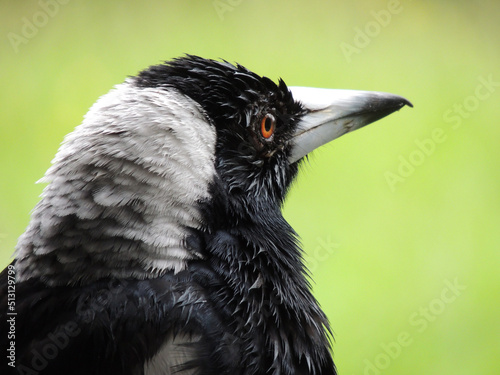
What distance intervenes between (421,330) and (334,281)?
64 cm

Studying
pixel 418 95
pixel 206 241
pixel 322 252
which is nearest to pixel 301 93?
pixel 206 241

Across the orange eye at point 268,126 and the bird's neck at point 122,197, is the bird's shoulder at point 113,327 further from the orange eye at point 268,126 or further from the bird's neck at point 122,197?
the orange eye at point 268,126

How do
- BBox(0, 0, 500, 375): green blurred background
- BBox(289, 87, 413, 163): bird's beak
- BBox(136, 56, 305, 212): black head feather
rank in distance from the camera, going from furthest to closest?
1. BBox(0, 0, 500, 375): green blurred background
2. BBox(289, 87, 413, 163): bird's beak
3. BBox(136, 56, 305, 212): black head feather

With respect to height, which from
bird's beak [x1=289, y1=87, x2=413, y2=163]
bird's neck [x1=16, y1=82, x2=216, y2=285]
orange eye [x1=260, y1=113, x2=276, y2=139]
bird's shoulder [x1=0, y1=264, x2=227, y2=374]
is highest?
bird's beak [x1=289, y1=87, x2=413, y2=163]

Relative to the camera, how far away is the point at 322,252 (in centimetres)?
449

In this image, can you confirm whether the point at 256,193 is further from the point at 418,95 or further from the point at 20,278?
the point at 418,95

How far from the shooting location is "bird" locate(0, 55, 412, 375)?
5.75 ft

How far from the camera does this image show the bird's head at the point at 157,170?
1.85 metres

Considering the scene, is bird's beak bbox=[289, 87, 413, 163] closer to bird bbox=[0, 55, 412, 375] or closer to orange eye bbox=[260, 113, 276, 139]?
orange eye bbox=[260, 113, 276, 139]

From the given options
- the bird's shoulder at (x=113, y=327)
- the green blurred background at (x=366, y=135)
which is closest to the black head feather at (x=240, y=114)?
the bird's shoulder at (x=113, y=327)

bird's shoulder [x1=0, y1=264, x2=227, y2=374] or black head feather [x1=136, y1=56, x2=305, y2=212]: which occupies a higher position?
black head feather [x1=136, y1=56, x2=305, y2=212]

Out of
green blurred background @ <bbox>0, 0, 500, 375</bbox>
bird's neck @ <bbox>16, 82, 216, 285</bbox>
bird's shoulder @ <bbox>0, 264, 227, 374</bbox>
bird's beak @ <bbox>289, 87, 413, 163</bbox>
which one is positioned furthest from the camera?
green blurred background @ <bbox>0, 0, 500, 375</bbox>

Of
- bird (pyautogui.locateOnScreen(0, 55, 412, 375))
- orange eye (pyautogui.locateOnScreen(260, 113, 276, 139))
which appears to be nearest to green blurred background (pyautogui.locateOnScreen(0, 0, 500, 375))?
orange eye (pyautogui.locateOnScreen(260, 113, 276, 139))

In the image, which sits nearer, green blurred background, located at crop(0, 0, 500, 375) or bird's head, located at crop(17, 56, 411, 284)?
bird's head, located at crop(17, 56, 411, 284)
